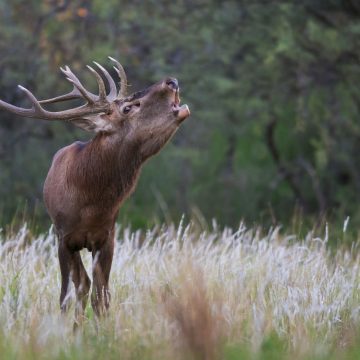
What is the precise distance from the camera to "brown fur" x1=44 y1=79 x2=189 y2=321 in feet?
23.4

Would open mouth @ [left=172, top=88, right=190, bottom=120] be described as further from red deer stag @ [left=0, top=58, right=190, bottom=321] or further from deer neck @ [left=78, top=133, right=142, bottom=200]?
deer neck @ [left=78, top=133, right=142, bottom=200]

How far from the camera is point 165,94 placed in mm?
7164

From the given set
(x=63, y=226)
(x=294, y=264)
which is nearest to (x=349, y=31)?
(x=294, y=264)

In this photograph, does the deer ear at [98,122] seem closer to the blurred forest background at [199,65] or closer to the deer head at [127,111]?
the deer head at [127,111]

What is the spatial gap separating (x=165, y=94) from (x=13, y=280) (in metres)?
1.55

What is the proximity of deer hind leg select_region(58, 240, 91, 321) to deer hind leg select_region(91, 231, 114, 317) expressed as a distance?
9cm

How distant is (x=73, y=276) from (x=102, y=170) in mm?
722

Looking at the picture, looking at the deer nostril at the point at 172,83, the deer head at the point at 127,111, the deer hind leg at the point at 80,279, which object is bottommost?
the deer hind leg at the point at 80,279

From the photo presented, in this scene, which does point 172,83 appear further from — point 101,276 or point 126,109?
point 101,276

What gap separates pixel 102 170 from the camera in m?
7.27

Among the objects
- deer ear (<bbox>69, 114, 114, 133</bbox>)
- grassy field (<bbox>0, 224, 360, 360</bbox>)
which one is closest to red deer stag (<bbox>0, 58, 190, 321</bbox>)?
deer ear (<bbox>69, 114, 114, 133</bbox>)

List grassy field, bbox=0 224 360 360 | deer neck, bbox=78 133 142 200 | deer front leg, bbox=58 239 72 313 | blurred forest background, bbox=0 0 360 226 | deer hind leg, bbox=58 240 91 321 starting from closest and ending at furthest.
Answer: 1. grassy field, bbox=0 224 360 360
2. deer hind leg, bbox=58 240 91 321
3. deer front leg, bbox=58 239 72 313
4. deer neck, bbox=78 133 142 200
5. blurred forest background, bbox=0 0 360 226

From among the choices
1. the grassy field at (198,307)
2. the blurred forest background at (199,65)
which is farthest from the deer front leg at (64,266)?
the blurred forest background at (199,65)

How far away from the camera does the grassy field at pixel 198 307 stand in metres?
5.52
